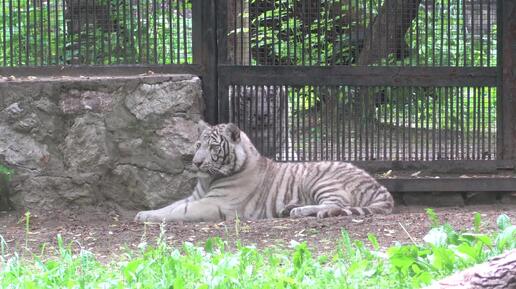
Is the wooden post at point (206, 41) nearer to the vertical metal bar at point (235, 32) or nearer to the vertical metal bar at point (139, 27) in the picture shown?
the vertical metal bar at point (235, 32)

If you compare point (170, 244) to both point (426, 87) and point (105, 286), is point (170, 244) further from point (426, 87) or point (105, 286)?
point (426, 87)

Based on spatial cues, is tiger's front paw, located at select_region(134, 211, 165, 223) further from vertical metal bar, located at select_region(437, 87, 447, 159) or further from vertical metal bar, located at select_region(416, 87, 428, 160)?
vertical metal bar, located at select_region(437, 87, 447, 159)

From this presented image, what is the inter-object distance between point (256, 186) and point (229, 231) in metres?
1.41

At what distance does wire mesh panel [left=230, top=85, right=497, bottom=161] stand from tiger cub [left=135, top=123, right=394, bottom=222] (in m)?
0.29

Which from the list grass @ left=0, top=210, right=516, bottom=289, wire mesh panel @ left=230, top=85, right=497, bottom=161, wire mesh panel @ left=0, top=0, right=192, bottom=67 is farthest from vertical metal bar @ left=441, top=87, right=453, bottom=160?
grass @ left=0, top=210, right=516, bottom=289

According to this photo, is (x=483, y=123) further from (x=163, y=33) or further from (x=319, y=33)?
(x=163, y=33)

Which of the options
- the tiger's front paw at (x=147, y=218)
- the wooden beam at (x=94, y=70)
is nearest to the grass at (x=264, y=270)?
the tiger's front paw at (x=147, y=218)

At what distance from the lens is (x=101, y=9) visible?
7953mm

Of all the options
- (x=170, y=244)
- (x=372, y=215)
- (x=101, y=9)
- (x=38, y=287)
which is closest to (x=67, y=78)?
(x=101, y=9)

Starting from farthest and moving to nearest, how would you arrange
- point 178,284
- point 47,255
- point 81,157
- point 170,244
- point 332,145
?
point 332,145
point 81,157
point 170,244
point 47,255
point 178,284

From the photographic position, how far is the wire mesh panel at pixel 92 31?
7.91m

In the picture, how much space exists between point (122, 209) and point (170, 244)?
194 centimetres

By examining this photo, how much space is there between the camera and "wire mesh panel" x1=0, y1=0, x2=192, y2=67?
7914 mm

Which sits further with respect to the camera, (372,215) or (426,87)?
(426,87)
